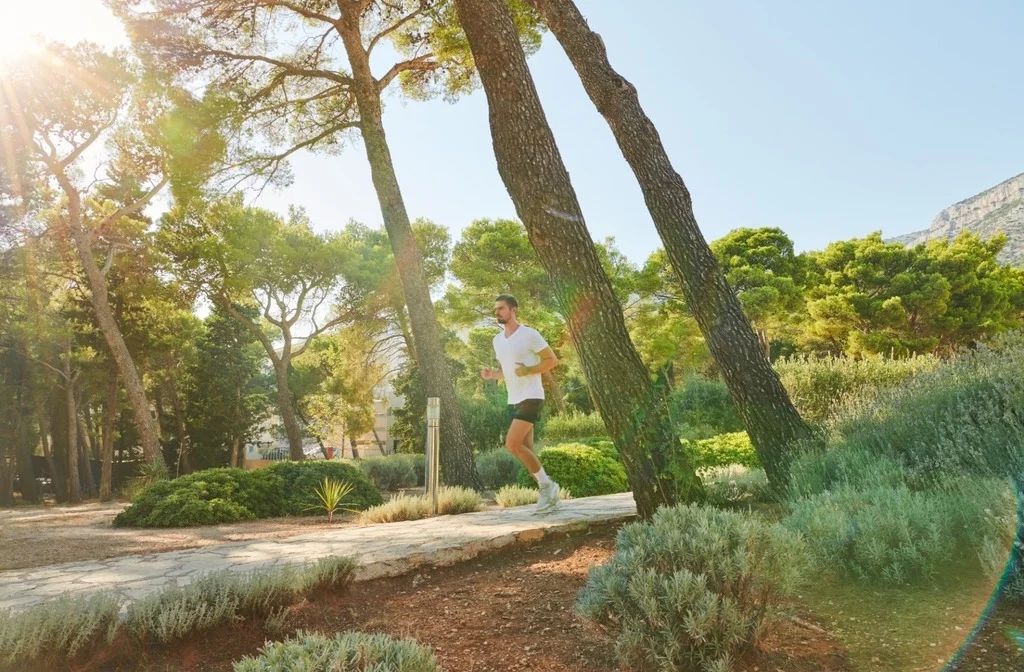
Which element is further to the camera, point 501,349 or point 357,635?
point 501,349

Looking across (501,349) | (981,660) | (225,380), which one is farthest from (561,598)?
(225,380)

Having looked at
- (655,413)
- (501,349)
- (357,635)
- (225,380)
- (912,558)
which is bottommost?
(912,558)

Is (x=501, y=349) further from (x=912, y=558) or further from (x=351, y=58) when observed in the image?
(x=351, y=58)

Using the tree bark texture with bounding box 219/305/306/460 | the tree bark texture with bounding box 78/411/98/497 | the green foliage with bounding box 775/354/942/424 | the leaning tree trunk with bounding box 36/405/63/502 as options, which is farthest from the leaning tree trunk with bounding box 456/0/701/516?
the tree bark texture with bounding box 78/411/98/497

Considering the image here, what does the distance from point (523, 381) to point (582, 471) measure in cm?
364

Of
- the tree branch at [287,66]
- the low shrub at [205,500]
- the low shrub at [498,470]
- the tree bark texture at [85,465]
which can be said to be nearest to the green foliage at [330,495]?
the low shrub at [205,500]

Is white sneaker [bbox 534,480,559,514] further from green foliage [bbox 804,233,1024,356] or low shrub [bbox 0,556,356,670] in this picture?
green foliage [bbox 804,233,1024,356]

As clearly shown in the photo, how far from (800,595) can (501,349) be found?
290 cm

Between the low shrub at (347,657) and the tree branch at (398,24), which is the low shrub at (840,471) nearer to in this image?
the low shrub at (347,657)

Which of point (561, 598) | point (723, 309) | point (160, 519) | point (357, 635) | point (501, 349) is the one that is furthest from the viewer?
point (160, 519)

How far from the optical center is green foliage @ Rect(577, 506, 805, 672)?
71.6 inches

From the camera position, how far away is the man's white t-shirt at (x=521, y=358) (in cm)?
479

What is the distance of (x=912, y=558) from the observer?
2363 mm

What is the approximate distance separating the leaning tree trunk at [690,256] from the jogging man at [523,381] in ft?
4.06
